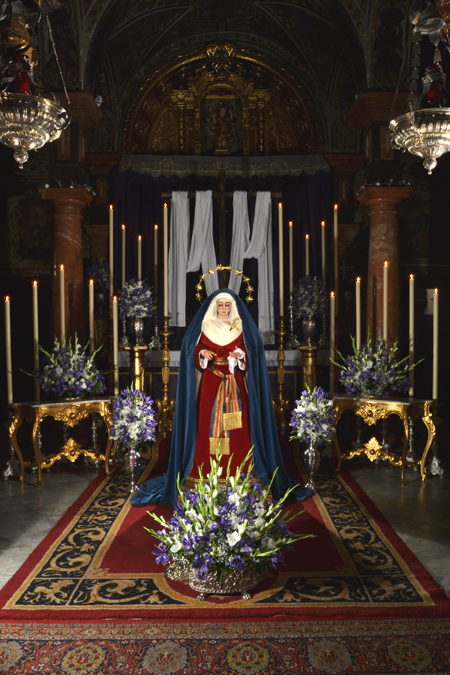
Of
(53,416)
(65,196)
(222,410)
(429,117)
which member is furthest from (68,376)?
(429,117)

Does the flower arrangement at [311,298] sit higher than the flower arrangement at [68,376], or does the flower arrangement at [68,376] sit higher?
the flower arrangement at [311,298]

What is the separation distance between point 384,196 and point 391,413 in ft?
10.1

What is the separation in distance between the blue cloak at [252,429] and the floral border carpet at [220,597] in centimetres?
50

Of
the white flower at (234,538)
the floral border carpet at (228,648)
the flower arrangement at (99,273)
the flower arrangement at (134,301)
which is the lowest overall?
the floral border carpet at (228,648)

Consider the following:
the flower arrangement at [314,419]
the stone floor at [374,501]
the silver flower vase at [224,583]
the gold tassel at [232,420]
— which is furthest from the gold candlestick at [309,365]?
the silver flower vase at [224,583]

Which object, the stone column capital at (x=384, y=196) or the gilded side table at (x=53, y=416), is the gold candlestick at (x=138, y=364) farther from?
the stone column capital at (x=384, y=196)

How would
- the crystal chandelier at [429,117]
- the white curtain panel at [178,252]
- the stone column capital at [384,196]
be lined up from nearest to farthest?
the crystal chandelier at [429,117] → the stone column capital at [384,196] → the white curtain panel at [178,252]

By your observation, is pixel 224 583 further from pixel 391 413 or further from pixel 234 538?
pixel 391 413

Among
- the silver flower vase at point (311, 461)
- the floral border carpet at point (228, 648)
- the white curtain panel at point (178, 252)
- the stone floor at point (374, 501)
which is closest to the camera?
the floral border carpet at point (228, 648)

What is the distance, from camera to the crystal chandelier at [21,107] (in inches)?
161

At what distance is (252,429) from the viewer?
516 centimetres

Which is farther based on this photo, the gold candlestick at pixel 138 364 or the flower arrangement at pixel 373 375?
the gold candlestick at pixel 138 364

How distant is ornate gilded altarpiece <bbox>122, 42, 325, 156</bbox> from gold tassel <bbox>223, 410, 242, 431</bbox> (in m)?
6.22

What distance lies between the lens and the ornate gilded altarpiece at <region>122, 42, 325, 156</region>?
32.9ft
